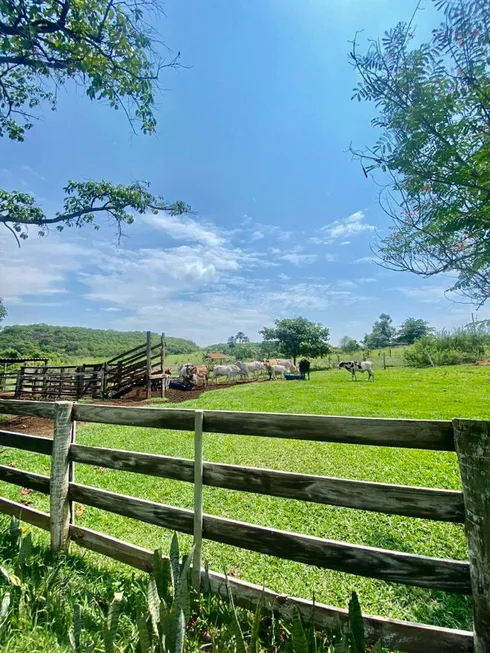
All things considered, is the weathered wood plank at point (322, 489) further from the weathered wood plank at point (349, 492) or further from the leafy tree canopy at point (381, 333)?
the leafy tree canopy at point (381, 333)

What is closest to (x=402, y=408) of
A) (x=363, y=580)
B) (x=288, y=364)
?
(x=363, y=580)

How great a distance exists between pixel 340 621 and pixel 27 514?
2.71 meters

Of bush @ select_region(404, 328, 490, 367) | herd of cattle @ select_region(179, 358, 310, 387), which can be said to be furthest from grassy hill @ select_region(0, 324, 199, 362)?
bush @ select_region(404, 328, 490, 367)

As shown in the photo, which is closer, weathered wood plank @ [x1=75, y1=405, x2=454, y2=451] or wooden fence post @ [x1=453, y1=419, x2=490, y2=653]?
wooden fence post @ [x1=453, y1=419, x2=490, y2=653]

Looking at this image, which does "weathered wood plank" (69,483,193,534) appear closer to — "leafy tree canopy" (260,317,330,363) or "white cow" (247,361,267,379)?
"white cow" (247,361,267,379)

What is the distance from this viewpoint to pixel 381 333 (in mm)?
65625

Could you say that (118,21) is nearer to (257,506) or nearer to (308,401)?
(257,506)

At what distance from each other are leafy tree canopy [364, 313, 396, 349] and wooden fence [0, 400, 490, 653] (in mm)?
60887

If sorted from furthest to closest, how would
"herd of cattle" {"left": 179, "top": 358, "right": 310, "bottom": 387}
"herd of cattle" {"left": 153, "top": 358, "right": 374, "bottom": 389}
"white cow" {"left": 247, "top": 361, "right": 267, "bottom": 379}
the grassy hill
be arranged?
the grassy hill < "white cow" {"left": 247, "top": 361, "right": 267, "bottom": 379} < "herd of cattle" {"left": 179, "top": 358, "right": 310, "bottom": 387} < "herd of cattle" {"left": 153, "top": 358, "right": 374, "bottom": 389}

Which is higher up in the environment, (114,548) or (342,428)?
(342,428)

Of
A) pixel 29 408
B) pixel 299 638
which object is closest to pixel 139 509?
pixel 299 638

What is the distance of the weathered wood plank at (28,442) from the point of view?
9.50 feet

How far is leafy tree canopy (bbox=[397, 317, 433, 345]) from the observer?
172 feet

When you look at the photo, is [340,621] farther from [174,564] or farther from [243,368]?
[243,368]
